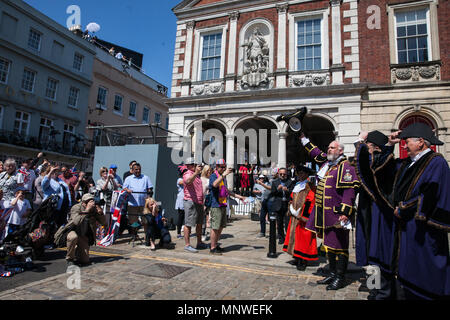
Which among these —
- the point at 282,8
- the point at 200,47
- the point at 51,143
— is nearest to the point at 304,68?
the point at 282,8

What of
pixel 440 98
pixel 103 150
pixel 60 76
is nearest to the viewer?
pixel 103 150

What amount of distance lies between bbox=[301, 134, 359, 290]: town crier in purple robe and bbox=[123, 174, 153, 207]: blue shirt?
4.46m

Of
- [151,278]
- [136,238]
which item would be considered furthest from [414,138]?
[136,238]

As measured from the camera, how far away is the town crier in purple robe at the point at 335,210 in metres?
3.81

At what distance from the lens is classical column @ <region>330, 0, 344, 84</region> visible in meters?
13.3

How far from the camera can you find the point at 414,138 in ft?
9.83

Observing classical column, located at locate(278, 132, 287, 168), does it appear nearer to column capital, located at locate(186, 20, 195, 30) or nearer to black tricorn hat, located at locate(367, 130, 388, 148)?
column capital, located at locate(186, 20, 195, 30)

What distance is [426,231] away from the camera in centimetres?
269

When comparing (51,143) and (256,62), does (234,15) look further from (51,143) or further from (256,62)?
(51,143)

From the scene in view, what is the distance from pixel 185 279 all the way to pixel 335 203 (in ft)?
8.35

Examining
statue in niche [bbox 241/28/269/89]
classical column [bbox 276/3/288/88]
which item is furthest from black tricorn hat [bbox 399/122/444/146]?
statue in niche [bbox 241/28/269/89]

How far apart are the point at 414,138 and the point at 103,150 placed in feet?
33.0

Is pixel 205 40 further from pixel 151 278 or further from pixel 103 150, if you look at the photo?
pixel 151 278

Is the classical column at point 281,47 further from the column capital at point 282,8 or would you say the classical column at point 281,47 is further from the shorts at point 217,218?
the shorts at point 217,218
